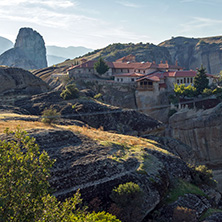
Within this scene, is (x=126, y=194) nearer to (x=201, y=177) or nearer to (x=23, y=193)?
(x=23, y=193)

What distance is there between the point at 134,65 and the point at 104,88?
18512 mm

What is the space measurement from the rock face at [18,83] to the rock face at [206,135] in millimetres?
33948

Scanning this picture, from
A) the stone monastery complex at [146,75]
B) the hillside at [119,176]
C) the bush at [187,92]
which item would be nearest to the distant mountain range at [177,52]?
the stone monastery complex at [146,75]

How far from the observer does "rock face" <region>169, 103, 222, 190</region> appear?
Answer: 2308 inches

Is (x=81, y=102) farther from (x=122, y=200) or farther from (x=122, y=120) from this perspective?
(x=122, y=200)

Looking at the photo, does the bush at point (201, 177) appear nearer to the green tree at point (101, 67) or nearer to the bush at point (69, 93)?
the bush at point (69, 93)

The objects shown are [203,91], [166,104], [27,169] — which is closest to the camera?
[27,169]

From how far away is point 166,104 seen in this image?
72.7 m

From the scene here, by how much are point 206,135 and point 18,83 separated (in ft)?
135

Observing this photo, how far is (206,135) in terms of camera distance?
59.8 meters

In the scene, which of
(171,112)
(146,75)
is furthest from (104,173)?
(146,75)

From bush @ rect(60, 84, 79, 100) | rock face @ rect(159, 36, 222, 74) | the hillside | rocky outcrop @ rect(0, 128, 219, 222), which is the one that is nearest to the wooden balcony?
bush @ rect(60, 84, 79, 100)

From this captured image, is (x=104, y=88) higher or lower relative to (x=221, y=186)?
higher

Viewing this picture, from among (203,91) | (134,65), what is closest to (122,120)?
(203,91)
